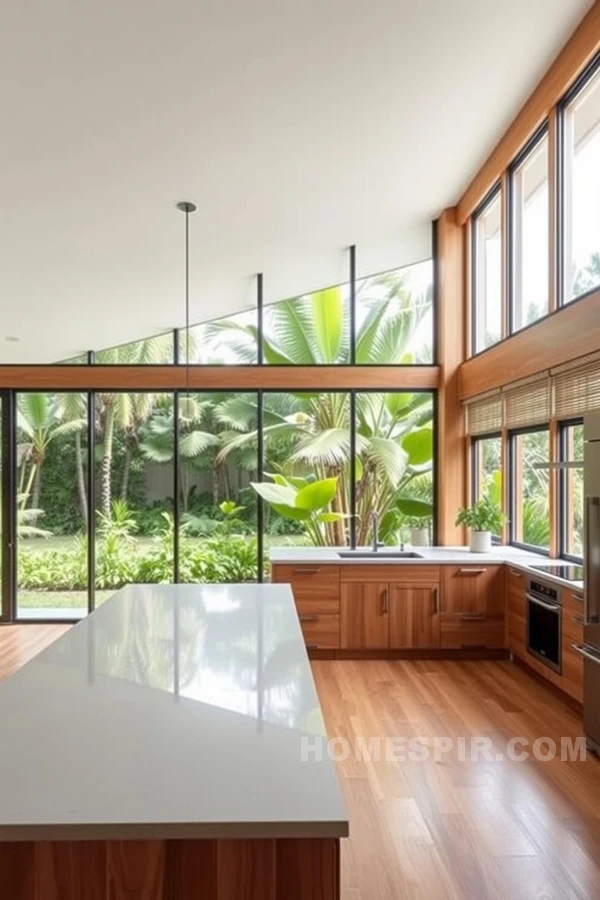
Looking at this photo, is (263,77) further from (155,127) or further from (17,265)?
(17,265)

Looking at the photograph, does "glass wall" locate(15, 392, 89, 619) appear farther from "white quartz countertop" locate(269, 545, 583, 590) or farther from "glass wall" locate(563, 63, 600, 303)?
"glass wall" locate(563, 63, 600, 303)

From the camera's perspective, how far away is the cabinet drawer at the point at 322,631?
15.1 ft

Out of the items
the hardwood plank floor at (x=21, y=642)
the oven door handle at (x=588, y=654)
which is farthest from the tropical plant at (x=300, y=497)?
the oven door handle at (x=588, y=654)

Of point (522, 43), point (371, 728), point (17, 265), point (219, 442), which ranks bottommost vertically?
point (371, 728)

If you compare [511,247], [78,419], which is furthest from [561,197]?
[78,419]

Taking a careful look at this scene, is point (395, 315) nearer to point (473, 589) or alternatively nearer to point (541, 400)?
point (541, 400)

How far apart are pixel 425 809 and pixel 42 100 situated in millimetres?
3502

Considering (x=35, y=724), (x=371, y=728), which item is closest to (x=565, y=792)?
(x=371, y=728)

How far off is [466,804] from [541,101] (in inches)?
161

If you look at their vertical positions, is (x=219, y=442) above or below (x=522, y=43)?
below

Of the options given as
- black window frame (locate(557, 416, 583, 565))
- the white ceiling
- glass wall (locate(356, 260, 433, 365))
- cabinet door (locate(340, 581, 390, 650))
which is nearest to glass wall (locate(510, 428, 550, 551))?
black window frame (locate(557, 416, 583, 565))

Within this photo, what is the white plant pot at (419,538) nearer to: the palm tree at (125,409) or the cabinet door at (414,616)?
the cabinet door at (414,616)

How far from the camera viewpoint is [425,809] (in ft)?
8.09

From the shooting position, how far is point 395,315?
5.80 metres
